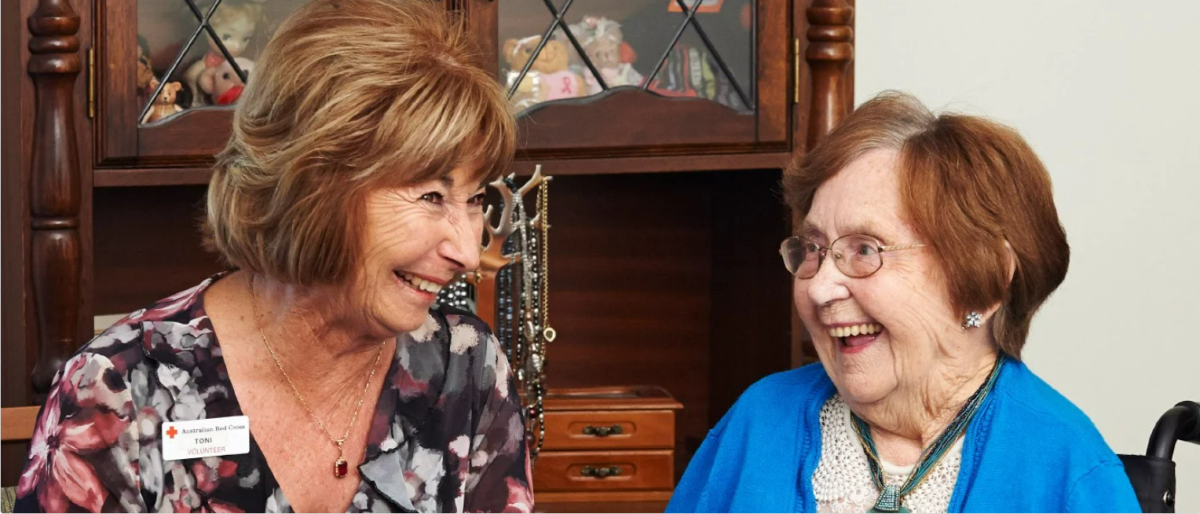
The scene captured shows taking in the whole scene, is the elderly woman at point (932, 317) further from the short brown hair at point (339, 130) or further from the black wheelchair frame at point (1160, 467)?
the short brown hair at point (339, 130)

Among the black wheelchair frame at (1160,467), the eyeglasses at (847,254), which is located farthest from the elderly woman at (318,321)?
the black wheelchair frame at (1160,467)

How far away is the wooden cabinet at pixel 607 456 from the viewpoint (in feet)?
8.45

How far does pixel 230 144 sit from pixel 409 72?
0.23m

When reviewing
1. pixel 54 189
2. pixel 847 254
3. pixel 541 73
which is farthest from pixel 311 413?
pixel 541 73

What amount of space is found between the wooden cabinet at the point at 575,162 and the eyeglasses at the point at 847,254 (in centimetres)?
65

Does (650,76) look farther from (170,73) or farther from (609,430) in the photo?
(170,73)

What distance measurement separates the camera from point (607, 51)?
8.00ft

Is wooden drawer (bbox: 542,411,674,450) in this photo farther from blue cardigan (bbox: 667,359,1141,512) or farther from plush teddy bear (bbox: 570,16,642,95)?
blue cardigan (bbox: 667,359,1141,512)

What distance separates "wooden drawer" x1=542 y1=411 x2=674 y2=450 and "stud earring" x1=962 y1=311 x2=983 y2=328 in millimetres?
1180

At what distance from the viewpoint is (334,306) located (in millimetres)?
1524

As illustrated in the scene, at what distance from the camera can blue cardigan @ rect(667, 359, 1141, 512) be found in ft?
4.58

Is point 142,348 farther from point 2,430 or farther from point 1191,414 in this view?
point 1191,414

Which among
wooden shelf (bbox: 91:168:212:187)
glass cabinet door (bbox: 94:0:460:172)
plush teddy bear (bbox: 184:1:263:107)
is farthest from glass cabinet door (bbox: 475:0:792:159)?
wooden shelf (bbox: 91:168:212:187)

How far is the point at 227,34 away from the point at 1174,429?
168 cm
